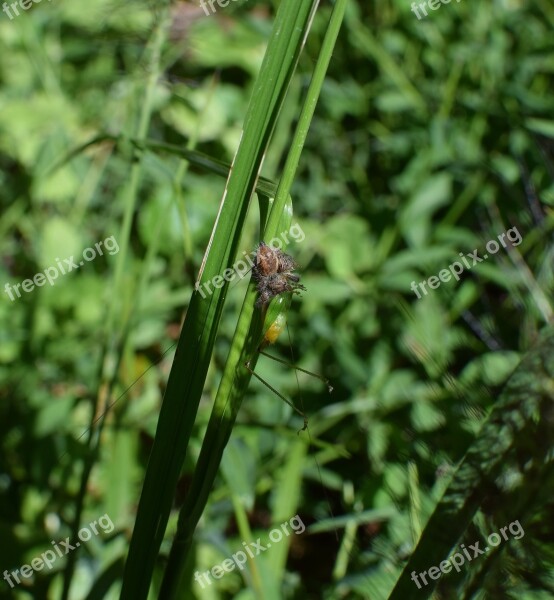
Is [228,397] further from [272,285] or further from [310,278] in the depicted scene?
[310,278]

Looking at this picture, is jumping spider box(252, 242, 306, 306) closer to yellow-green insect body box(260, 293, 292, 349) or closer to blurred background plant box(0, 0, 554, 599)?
yellow-green insect body box(260, 293, 292, 349)

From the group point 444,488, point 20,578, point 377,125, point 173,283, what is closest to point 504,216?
point 377,125

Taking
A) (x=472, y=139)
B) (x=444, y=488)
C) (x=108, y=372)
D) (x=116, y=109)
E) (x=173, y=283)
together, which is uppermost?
(x=116, y=109)

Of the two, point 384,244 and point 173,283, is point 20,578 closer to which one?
point 173,283

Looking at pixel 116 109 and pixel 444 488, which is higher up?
pixel 116 109

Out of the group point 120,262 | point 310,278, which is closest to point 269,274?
point 120,262

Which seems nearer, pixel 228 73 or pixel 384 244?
pixel 384 244
